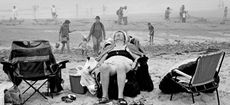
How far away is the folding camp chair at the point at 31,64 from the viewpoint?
17.2ft

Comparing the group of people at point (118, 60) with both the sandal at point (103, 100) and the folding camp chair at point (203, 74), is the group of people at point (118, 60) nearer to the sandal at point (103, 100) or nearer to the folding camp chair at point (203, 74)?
the sandal at point (103, 100)

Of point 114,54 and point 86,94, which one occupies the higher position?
point 114,54

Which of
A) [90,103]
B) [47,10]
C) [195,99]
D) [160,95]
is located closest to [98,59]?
[90,103]

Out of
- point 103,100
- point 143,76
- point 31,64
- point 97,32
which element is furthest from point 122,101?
point 97,32

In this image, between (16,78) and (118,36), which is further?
(118,36)

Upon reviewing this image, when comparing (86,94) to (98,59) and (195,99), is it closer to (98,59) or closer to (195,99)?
(98,59)

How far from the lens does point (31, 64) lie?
540 cm

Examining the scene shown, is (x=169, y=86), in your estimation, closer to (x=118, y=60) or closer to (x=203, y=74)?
(x=203, y=74)

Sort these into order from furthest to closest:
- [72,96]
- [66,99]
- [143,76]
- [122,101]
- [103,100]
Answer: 1. [143,76]
2. [72,96]
3. [66,99]
4. [103,100]
5. [122,101]

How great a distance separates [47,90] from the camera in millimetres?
5695

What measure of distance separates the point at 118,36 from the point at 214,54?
179 centimetres

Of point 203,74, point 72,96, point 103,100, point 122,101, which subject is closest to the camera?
point 203,74

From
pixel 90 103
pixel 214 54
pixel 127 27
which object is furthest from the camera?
pixel 127 27

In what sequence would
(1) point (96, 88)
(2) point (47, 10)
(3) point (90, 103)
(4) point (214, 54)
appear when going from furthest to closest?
1. (2) point (47, 10)
2. (1) point (96, 88)
3. (3) point (90, 103)
4. (4) point (214, 54)
